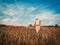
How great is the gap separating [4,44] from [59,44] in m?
2.18

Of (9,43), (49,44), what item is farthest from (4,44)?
(49,44)

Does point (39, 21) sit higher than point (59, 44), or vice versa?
point (39, 21)

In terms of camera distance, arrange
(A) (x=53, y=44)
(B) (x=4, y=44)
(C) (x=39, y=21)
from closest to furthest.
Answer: (B) (x=4, y=44)
(A) (x=53, y=44)
(C) (x=39, y=21)

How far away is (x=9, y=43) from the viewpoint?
5.89 m

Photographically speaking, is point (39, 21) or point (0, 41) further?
point (39, 21)

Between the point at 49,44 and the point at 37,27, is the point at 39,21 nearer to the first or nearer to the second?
the point at 37,27

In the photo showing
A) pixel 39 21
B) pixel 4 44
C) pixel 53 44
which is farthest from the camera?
pixel 39 21

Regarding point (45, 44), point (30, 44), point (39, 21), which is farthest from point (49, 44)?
point (39, 21)

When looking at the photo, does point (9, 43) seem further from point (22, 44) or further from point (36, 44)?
point (36, 44)

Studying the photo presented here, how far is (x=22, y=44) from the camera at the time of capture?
5832mm

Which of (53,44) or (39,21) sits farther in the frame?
(39,21)

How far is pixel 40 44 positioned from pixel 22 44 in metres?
0.70

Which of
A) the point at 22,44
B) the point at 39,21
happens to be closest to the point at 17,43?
the point at 22,44

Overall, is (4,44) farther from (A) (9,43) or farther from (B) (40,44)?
(B) (40,44)
